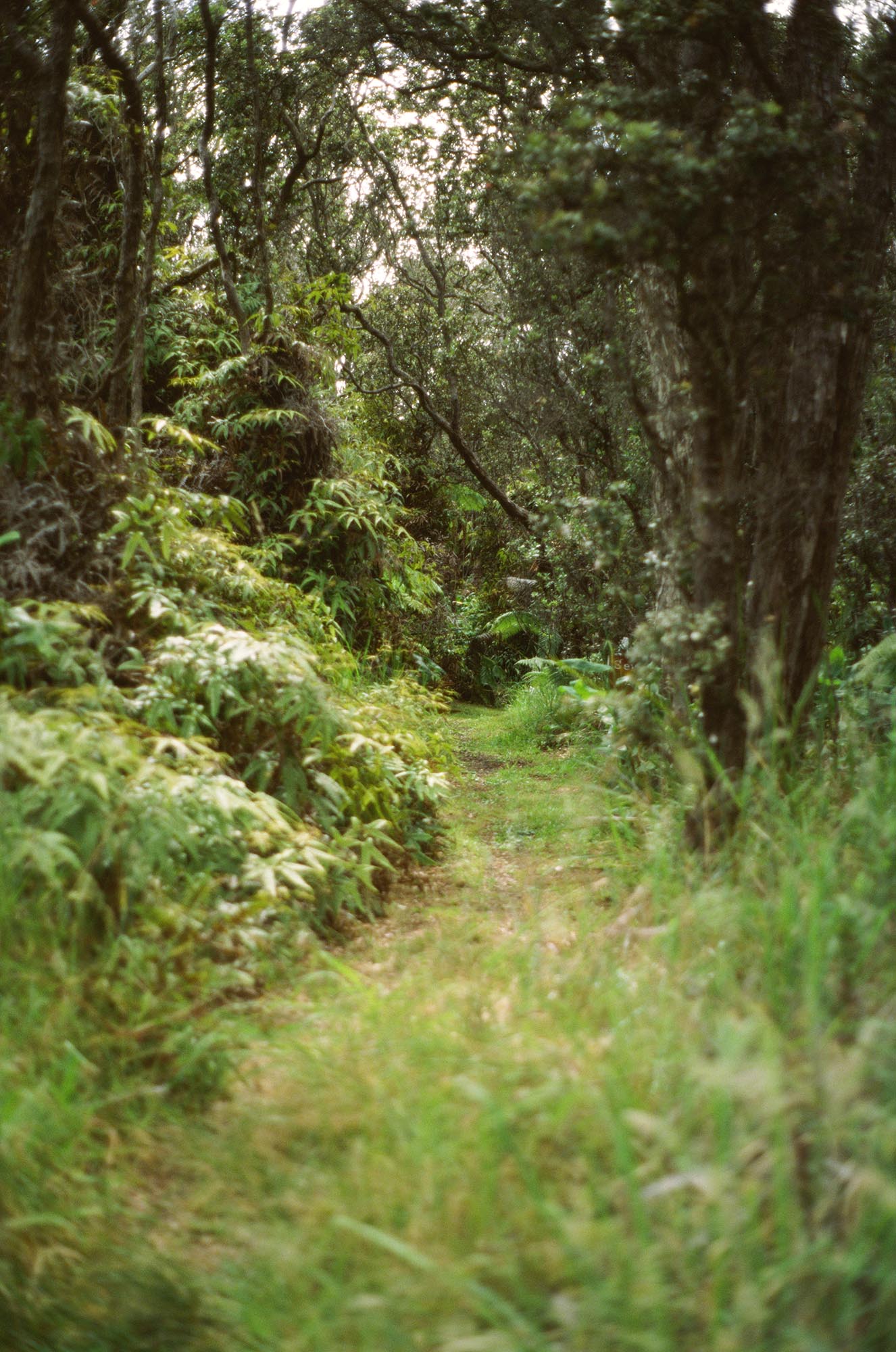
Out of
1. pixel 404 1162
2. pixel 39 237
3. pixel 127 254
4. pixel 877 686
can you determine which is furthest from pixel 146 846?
pixel 127 254

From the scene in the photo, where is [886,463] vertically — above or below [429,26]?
below

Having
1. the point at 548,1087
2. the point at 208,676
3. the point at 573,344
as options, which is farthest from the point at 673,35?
the point at 573,344

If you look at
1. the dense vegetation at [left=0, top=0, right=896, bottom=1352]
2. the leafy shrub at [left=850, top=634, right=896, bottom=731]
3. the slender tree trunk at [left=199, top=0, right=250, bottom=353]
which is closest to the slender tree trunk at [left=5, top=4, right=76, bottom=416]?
the dense vegetation at [left=0, top=0, right=896, bottom=1352]

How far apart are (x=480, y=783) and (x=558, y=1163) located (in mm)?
4962

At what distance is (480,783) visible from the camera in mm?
6812

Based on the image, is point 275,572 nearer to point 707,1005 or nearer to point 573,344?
point 573,344

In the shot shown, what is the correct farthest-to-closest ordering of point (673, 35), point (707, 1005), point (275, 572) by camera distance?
1. point (275, 572)
2. point (673, 35)
3. point (707, 1005)

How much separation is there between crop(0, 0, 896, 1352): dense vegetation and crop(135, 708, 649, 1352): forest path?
0.04ft

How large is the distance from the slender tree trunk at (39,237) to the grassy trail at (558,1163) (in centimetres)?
304

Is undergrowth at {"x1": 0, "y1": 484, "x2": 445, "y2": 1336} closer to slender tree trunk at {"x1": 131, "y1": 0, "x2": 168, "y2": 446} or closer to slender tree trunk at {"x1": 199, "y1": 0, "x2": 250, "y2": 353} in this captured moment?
slender tree trunk at {"x1": 131, "y1": 0, "x2": 168, "y2": 446}

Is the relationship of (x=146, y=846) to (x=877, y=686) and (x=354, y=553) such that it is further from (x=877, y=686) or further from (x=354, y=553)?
(x=354, y=553)

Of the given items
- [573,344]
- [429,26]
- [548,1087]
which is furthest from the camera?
[573,344]

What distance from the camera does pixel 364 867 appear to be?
387 cm

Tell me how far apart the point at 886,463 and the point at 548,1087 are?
5.96 m
